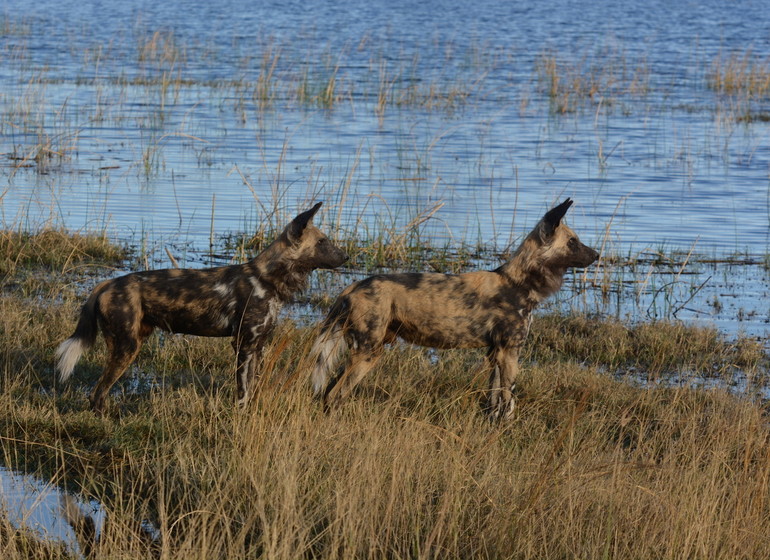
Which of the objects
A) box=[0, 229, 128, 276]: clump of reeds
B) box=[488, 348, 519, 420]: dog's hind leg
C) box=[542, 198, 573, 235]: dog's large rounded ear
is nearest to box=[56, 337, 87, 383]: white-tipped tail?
box=[488, 348, 519, 420]: dog's hind leg

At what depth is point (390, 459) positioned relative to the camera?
4.87m

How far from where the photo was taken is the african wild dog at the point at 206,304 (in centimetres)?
600

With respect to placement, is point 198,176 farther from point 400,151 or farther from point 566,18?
point 566,18

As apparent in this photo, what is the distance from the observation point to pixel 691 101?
21.5m

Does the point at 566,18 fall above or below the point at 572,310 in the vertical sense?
above

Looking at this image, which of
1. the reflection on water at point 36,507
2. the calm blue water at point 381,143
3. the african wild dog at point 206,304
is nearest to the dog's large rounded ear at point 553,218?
the african wild dog at point 206,304

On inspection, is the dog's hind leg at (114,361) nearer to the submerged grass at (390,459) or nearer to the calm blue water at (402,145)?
the submerged grass at (390,459)

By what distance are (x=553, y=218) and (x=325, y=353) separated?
153 centimetres

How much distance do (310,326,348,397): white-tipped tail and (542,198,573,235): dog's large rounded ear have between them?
137 centimetres

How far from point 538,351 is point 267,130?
34.0 feet

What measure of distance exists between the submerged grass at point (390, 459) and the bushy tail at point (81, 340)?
218mm

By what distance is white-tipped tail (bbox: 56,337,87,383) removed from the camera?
19.7 ft

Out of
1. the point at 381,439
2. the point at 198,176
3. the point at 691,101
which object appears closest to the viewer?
the point at 381,439

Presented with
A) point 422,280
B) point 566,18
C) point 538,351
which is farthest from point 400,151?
point 566,18
